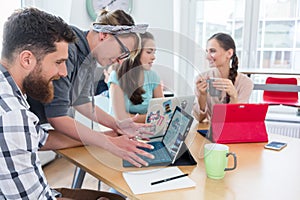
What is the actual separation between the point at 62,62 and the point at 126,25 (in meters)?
0.45

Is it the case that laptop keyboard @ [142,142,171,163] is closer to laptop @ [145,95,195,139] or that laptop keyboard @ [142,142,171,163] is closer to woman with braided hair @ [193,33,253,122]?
laptop @ [145,95,195,139]

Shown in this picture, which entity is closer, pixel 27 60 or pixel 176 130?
pixel 27 60

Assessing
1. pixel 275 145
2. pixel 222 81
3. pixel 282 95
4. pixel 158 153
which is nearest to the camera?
pixel 158 153

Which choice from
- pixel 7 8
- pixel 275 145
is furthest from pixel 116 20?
pixel 7 8

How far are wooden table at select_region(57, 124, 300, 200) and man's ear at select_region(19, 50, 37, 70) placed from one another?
42 centimetres

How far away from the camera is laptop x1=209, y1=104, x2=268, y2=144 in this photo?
1.37 metres

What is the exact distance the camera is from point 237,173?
3.55 ft

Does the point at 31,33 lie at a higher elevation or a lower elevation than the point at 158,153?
higher

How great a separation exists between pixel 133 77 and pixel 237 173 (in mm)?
1157

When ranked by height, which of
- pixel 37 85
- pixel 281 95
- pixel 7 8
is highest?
pixel 7 8

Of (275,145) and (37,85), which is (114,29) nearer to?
(37,85)

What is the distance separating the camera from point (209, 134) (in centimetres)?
145

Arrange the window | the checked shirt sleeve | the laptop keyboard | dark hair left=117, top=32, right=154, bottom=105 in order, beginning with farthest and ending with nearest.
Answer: the window → dark hair left=117, top=32, right=154, bottom=105 → the laptop keyboard → the checked shirt sleeve

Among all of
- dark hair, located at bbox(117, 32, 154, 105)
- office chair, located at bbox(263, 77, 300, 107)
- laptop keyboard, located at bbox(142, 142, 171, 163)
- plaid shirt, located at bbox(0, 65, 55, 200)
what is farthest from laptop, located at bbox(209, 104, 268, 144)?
office chair, located at bbox(263, 77, 300, 107)
